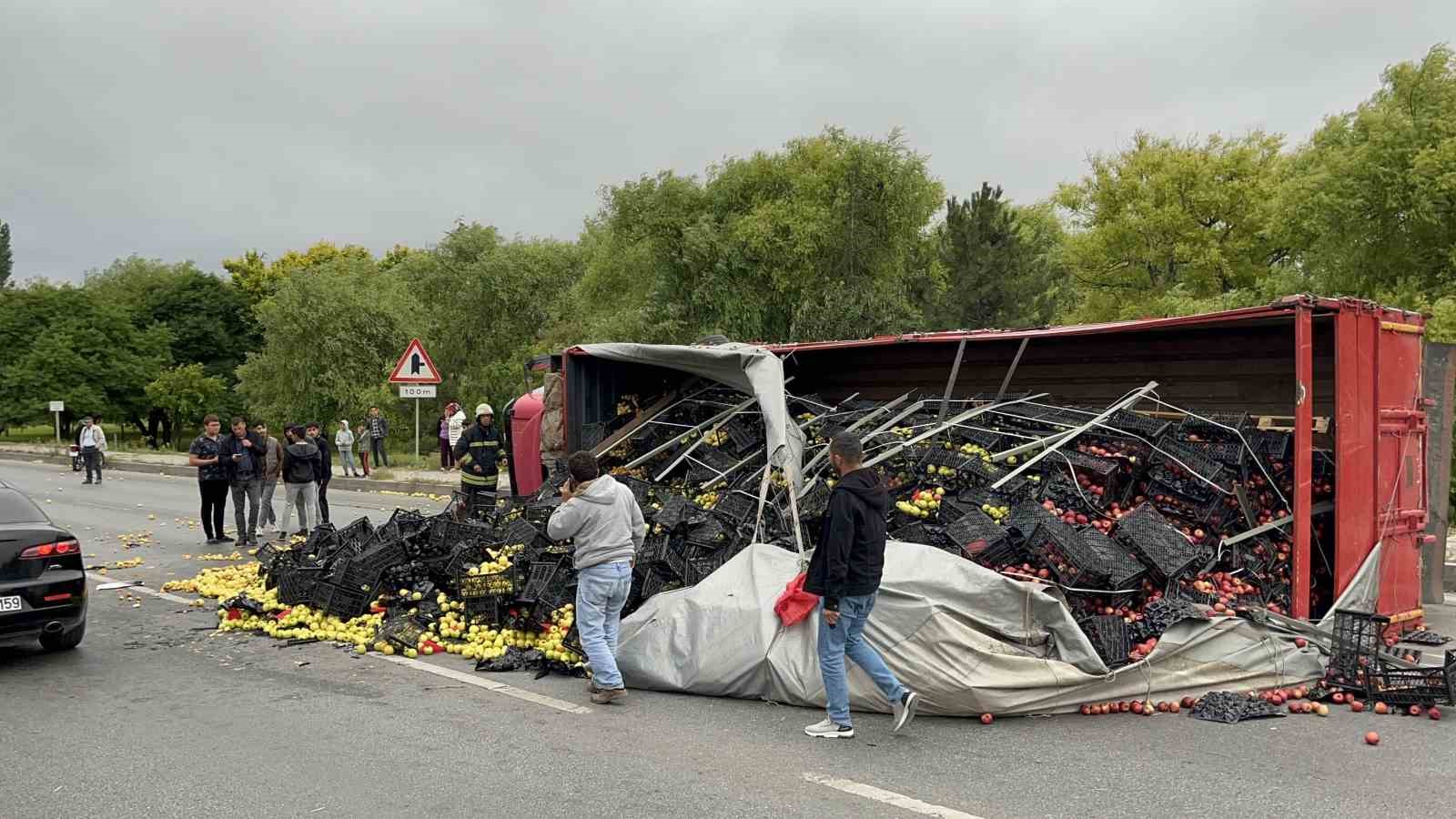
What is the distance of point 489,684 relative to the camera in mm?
7375

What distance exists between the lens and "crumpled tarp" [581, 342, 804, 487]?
29.7ft

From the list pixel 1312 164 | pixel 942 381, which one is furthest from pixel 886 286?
pixel 942 381

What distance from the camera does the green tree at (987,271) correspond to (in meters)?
38.6

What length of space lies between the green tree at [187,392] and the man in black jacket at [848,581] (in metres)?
52.9

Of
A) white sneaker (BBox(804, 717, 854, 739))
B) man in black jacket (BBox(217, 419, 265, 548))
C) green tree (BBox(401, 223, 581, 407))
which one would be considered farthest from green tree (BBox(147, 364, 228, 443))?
white sneaker (BBox(804, 717, 854, 739))

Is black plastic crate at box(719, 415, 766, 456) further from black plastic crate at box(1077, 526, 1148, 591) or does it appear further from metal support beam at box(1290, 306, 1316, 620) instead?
metal support beam at box(1290, 306, 1316, 620)

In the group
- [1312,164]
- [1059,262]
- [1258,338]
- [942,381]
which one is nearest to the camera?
[1258,338]

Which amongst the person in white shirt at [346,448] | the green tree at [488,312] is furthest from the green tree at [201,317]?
the person in white shirt at [346,448]

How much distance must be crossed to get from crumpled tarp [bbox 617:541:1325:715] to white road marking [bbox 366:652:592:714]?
62 cm

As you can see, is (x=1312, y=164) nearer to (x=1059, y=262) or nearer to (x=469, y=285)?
(x=1059, y=262)

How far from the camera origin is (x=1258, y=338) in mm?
10305

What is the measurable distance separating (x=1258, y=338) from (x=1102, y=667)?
5.18 meters

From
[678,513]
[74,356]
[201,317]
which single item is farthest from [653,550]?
[201,317]

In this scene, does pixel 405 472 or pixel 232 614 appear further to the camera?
pixel 405 472
